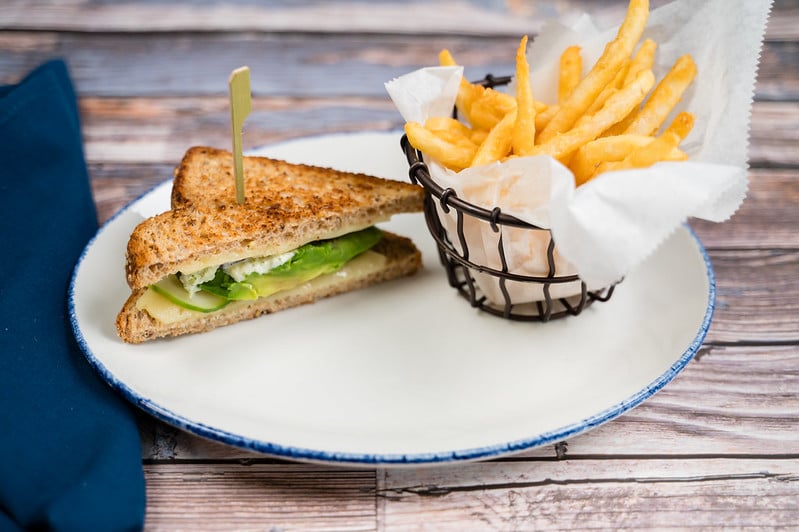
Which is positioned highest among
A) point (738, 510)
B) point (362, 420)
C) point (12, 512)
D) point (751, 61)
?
point (751, 61)

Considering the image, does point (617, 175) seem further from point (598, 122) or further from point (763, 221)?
point (763, 221)

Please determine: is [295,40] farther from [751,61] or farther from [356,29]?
[751,61]

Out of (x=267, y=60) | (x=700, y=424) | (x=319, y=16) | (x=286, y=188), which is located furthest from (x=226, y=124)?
(x=700, y=424)

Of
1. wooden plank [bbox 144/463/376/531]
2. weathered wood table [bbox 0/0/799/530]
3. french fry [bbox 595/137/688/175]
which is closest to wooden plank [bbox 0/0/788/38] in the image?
weathered wood table [bbox 0/0/799/530]

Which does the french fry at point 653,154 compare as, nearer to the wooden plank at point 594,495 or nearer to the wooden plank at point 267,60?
the wooden plank at point 594,495

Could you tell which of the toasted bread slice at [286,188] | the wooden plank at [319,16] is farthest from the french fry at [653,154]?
the wooden plank at [319,16]

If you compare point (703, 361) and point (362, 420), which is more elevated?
point (703, 361)

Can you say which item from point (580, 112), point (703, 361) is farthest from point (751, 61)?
point (703, 361)

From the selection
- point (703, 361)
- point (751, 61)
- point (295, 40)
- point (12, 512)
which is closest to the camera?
point (12, 512)

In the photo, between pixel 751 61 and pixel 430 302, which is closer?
pixel 751 61
